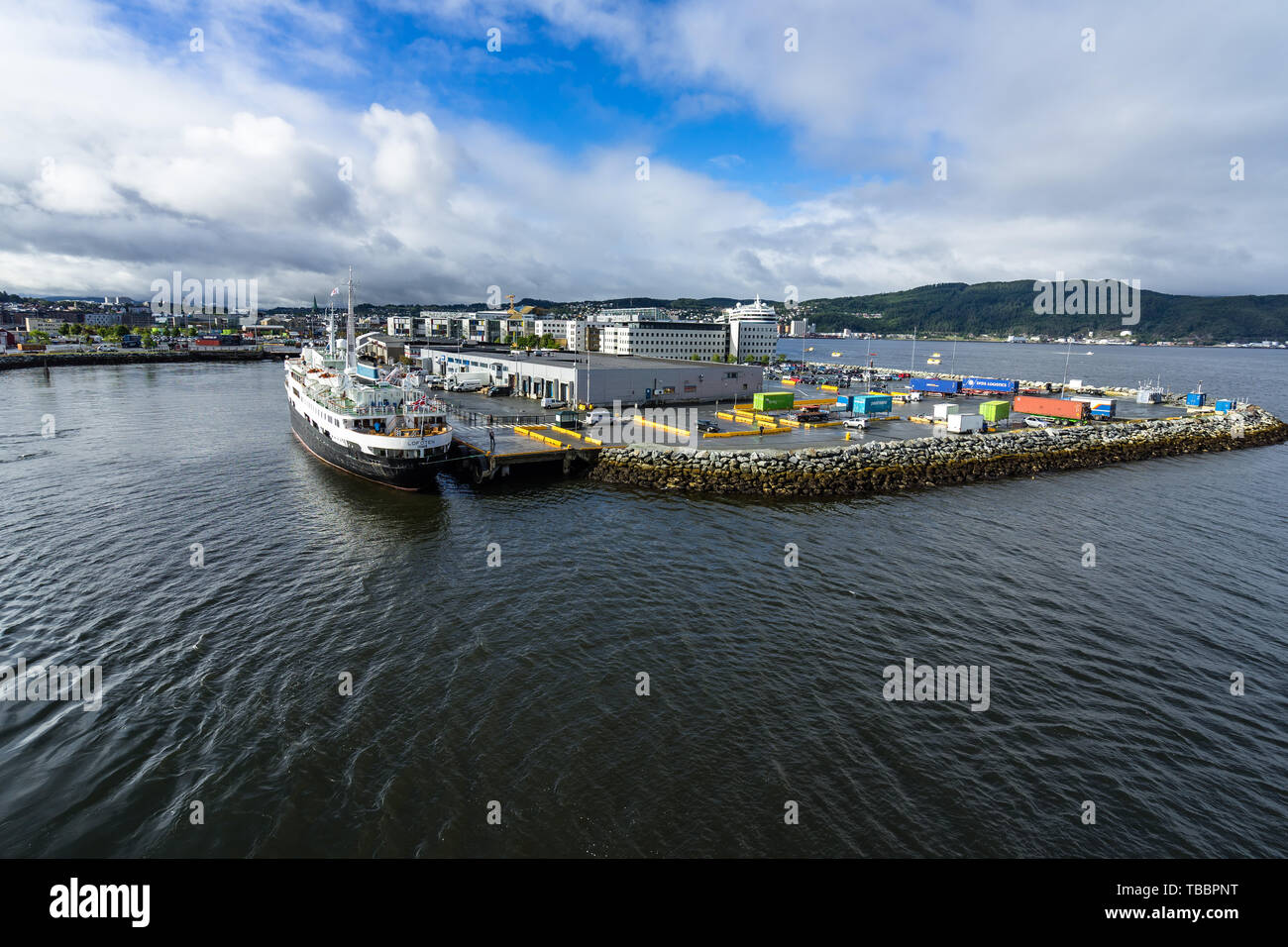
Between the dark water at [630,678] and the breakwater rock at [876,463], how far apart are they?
4.60 metres

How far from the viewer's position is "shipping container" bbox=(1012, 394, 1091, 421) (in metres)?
62.1

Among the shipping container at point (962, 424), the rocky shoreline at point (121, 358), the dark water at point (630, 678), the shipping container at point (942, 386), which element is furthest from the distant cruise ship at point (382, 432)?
the rocky shoreline at point (121, 358)

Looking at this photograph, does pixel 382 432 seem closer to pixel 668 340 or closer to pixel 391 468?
pixel 391 468

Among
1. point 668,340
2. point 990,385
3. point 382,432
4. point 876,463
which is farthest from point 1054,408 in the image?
point 668,340

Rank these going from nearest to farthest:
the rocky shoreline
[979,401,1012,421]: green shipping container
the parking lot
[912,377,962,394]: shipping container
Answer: the parking lot, [979,401,1012,421]: green shipping container, [912,377,962,394]: shipping container, the rocky shoreline

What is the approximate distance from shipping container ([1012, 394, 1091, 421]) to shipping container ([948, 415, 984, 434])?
16958mm

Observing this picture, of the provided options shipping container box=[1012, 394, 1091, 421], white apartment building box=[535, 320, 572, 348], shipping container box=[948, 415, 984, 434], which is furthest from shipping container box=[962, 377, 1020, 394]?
white apartment building box=[535, 320, 572, 348]

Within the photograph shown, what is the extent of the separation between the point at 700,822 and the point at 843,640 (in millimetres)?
9680

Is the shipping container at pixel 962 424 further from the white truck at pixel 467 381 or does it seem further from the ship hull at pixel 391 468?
the white truck at pixel 467 381

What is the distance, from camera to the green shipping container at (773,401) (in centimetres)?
6122

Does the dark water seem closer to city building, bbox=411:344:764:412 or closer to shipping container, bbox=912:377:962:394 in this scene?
city building, bbox=411:344:764:412

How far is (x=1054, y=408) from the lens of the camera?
63.6 metres

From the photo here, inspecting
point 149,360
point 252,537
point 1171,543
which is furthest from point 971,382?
point 149,360

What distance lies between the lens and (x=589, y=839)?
12500 millimetres
